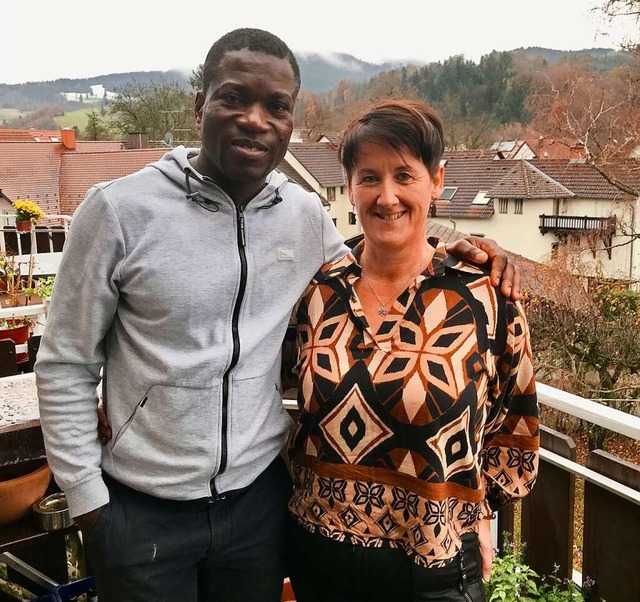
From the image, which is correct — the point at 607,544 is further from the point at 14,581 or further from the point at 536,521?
the point at 14,581

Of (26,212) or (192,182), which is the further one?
(26,212)

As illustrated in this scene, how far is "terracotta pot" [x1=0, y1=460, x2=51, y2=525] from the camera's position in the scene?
156 centimetres

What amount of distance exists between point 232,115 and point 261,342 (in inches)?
18.2

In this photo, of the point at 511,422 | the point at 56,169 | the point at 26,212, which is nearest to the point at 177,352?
the point at 511,422

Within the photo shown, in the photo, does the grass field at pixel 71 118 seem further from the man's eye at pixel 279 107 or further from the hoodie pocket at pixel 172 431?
the hoodie pocket at pixel 172 431

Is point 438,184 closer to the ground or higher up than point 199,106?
closer to the ground

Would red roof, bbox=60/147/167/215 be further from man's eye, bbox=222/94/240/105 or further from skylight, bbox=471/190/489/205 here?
man's eye, bbox=222/94/240/105

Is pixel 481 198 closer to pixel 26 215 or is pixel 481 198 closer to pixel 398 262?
pixel 26 215

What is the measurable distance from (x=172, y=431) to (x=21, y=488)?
0.54 m

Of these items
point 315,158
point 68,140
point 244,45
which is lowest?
point 244,45

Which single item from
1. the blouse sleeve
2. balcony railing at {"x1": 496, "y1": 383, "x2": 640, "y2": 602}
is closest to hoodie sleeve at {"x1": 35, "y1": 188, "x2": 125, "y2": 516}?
the blouse sleeve

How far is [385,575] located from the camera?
1.32 m

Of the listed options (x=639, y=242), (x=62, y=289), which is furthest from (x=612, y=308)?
(x=62, y=289)

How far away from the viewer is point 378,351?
133 centimetres
